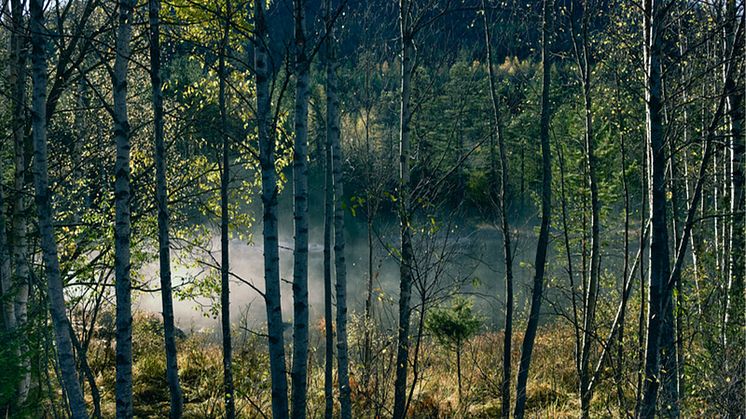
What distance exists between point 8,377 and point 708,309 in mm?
7535

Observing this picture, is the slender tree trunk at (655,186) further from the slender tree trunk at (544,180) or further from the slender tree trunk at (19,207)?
the slender tree trunk at (19,207)

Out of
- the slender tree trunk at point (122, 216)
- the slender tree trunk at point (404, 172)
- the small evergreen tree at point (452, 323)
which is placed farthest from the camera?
the small evergreen tree at point (452, 323)

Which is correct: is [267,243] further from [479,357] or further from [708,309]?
[479,357]

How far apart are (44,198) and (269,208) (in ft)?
5.42

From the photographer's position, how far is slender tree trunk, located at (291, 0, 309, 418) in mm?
4008

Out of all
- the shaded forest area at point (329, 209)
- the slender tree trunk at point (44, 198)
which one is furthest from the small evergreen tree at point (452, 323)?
the slender tree trunk at point (44, 198)

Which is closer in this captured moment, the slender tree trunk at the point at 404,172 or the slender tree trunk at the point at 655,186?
the slender tree trunk at the point at 655,186

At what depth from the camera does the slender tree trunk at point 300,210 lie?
4.01m

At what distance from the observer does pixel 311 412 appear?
841 centimetres

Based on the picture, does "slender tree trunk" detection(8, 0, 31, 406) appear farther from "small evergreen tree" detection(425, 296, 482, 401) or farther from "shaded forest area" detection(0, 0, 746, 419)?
"small evergreen tree" detection(425, 296, 482, 401)

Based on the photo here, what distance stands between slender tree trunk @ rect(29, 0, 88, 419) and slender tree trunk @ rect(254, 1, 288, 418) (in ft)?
4.93

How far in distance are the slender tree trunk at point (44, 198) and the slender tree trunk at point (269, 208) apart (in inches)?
59.2

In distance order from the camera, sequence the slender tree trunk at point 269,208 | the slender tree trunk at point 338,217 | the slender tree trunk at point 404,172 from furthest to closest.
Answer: the slender tree trunk at point 404,172 → the slender tree trunk at point 338,217 → the slender tree trunk at point 269,208

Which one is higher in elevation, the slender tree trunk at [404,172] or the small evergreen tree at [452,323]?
the slender tree trunk at [404,172]
